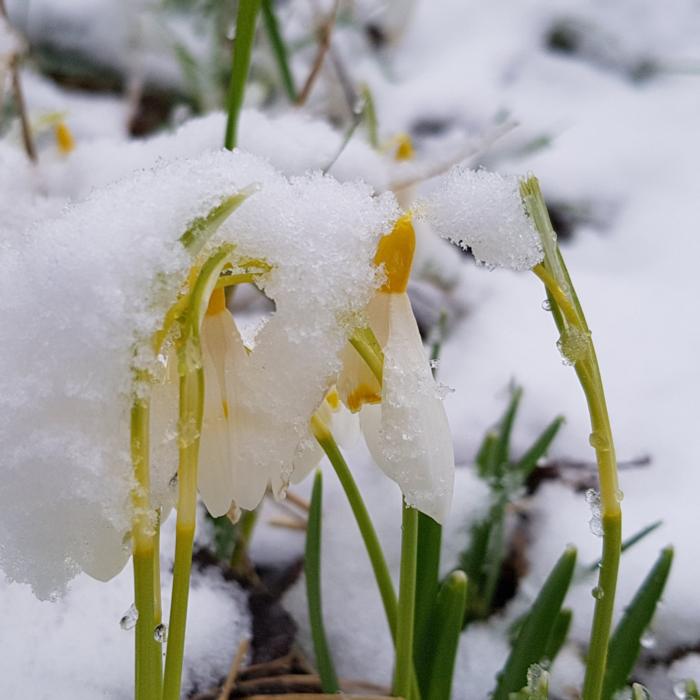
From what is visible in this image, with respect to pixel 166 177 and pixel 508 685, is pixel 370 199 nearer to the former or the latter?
pixel 166 177

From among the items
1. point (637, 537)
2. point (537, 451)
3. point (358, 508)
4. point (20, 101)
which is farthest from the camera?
point (20, 101)

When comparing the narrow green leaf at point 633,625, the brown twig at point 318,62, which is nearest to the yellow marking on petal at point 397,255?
the narrow green leaf at point 633,625

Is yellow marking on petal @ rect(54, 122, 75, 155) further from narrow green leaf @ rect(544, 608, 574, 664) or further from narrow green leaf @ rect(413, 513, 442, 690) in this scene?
narrow green leaf @ rect(544, 608, 574, 664)

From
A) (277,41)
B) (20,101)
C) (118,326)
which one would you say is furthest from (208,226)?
(277,41)

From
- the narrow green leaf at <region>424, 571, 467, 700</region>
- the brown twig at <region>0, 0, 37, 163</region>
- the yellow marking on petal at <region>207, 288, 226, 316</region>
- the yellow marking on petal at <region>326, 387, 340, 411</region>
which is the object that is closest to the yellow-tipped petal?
the yellow marking on petal at <region>207, 288, 226, 316</region>

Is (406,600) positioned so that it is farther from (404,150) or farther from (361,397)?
(404,150)

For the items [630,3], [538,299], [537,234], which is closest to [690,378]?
[538,299]
